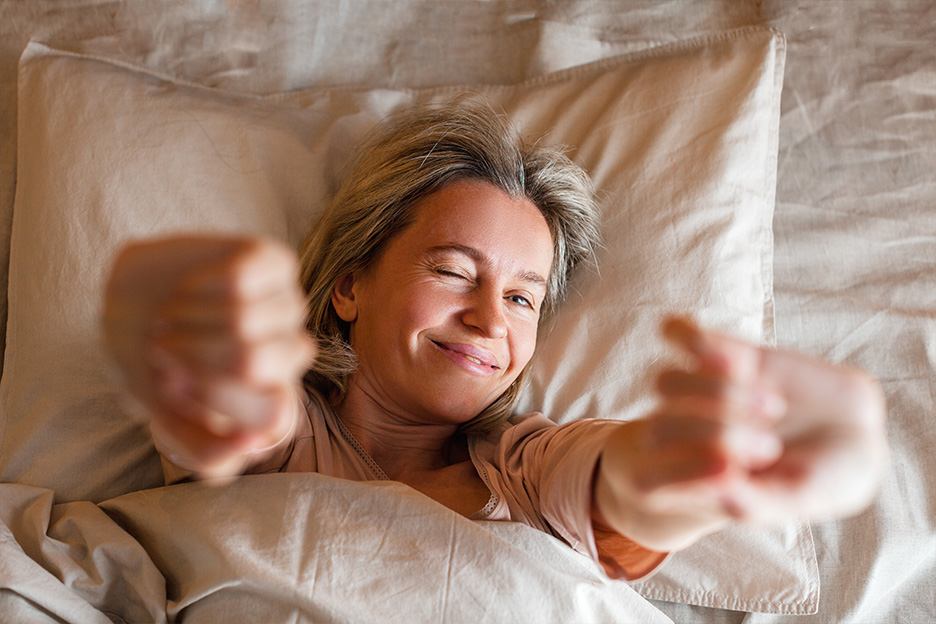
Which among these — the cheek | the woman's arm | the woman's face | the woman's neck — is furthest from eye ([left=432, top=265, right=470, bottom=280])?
the woman's arm

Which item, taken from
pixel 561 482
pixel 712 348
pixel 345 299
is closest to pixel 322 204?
pixel 345 299

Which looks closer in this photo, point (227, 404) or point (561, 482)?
point (227, 404)

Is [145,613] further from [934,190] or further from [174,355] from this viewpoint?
[934,190]

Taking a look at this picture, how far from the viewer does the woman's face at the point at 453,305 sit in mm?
1026

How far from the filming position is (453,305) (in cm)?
103

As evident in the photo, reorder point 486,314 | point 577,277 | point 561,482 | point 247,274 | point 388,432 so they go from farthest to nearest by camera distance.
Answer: point 577,277 < point 388,432 < point 486,314 < point 561,482 < point 247,274

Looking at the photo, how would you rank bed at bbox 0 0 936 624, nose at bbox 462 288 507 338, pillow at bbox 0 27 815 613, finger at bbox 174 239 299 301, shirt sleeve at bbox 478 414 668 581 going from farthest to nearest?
1. pillow at bbox 0 27 815 613
2. nose at bbox 462 288 507 338
3. bed at bbox 0 0 936 624
4. shirt sleeve at bbox 478 414 668 581
5. finger at bbox 174 239 299 301

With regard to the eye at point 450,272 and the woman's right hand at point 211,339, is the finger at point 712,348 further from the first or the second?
the eye at point 450,272

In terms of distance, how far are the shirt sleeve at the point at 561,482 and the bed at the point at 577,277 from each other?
2.5 inches

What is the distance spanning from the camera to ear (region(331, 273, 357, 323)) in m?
1.18

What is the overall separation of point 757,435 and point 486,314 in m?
0.55

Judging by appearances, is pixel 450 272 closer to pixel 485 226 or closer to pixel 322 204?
pixel 485 226

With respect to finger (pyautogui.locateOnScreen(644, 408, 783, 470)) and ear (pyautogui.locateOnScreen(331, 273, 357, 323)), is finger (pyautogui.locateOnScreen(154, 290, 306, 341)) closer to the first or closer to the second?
finger (pyautogui.locateOnScreen(644, 408, 783, 470))

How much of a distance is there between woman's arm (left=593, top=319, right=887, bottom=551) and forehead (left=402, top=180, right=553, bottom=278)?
55 centimetres
